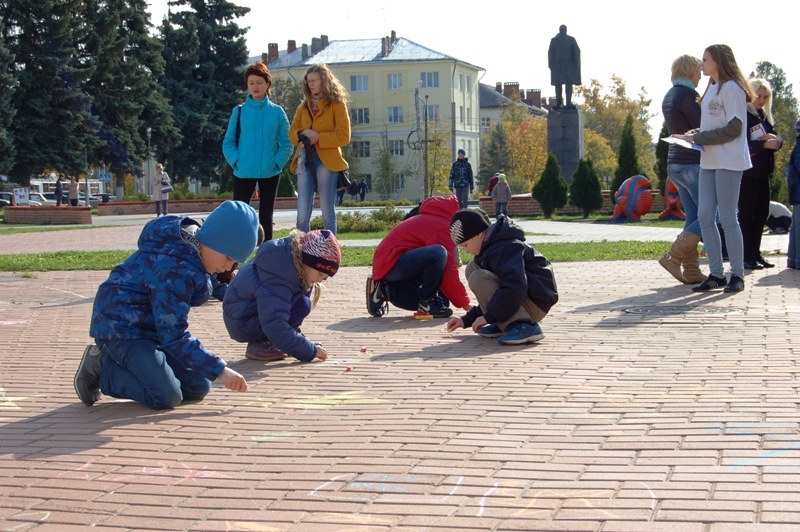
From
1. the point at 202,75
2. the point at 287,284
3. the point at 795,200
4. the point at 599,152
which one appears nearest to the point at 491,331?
the point at 287,284

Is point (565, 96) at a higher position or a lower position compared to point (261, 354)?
higher

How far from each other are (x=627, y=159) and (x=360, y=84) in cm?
6636

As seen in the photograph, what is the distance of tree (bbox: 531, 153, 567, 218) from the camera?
97.0 ft

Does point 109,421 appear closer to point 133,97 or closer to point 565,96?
point 565,96

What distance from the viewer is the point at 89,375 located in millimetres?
4602

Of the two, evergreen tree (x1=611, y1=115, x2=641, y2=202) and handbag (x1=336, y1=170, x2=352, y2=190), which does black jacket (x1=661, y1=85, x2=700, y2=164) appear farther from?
evergreen tree (x1=611, y1=115, x2=641, y2=202)

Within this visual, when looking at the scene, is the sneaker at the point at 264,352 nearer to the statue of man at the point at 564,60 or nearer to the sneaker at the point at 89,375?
the sneaker at the point at 89,375

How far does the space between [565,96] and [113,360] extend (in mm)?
32175

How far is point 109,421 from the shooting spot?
4.35 meters

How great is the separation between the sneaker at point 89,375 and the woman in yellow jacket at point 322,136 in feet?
17.1

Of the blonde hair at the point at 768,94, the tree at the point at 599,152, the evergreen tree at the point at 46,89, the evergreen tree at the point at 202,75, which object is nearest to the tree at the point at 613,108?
the tree at the point at 599,152

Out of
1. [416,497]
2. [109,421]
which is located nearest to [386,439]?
[416,497]

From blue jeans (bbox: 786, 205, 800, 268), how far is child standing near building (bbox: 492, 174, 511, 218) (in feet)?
60.2

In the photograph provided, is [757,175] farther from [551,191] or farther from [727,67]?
[551,191]
